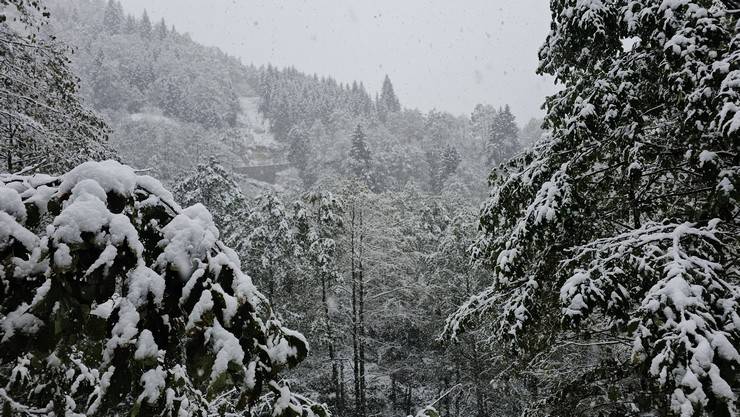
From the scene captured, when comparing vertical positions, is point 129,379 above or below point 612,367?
above

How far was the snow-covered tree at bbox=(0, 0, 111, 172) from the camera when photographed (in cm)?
600

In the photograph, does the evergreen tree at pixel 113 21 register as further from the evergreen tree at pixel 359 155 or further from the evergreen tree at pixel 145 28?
the evergreen tree at pixel 359 155

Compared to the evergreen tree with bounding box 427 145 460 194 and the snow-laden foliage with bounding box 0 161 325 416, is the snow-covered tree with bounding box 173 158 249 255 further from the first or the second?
the evergreen tree with bounding box 427 145 460 194

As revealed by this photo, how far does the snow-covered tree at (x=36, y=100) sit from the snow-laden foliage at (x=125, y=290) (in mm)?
5693

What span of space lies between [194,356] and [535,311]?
13.4 ft

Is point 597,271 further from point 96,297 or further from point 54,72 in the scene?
point 54,72

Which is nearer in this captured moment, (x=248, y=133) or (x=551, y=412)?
(x=551, y=412)

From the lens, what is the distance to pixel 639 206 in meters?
4.96

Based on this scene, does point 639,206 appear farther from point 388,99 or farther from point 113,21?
point 113,21

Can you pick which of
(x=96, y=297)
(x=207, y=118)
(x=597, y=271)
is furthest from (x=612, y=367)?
(x=207, y=118)

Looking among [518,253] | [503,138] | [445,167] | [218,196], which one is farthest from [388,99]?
[518,253]

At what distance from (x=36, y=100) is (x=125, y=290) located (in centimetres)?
729

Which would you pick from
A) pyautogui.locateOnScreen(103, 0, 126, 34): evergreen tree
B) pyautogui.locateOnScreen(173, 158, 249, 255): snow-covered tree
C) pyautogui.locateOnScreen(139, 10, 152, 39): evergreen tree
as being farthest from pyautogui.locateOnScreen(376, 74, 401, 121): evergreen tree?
pyautogui.locateOnScreen(173, 158, 249, 255): snow-covered tree

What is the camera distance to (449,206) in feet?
100
